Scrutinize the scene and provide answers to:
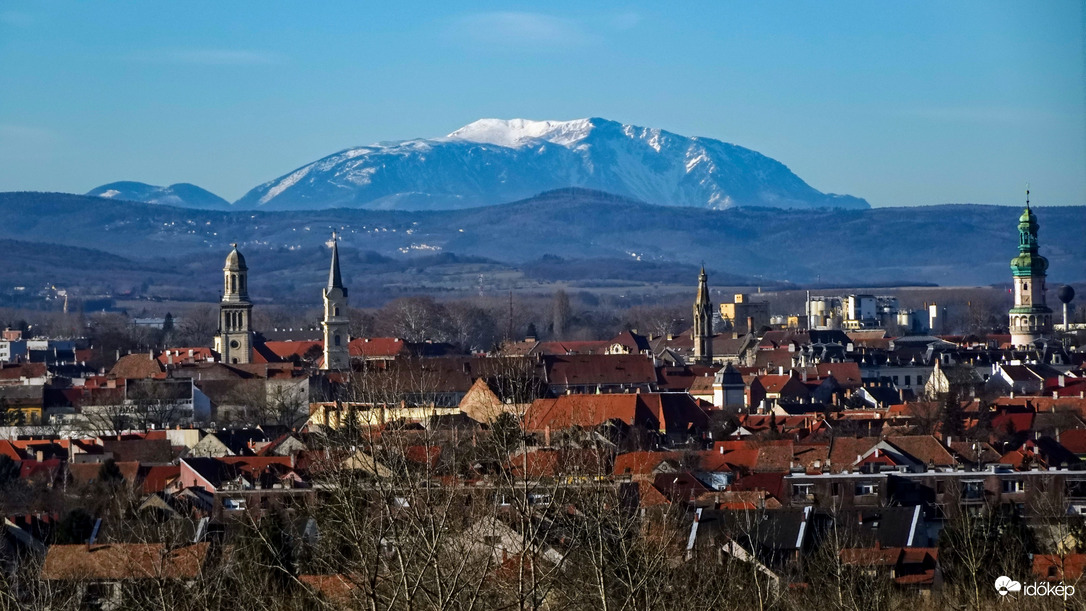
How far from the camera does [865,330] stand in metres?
143

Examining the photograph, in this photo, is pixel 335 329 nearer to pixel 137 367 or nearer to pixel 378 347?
pixel 137 367

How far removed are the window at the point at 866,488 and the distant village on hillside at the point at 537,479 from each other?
0.06 metres

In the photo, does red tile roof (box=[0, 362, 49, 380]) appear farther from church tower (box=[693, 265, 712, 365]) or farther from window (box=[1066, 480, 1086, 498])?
window (box=[1066, 480, 1086, 498])

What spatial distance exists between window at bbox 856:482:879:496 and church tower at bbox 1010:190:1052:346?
8440cm

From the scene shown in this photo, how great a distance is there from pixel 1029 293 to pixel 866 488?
3587 inches

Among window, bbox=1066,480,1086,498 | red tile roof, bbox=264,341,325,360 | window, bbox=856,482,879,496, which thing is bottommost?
red tile roof, bbox=264,341,325,360

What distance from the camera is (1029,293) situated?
132 m

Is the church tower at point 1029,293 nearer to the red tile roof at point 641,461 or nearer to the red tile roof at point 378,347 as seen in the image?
the red tile roof at point 378,347

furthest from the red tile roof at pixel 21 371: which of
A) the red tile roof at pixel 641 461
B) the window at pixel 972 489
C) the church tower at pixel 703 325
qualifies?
the window at pixel 972 489

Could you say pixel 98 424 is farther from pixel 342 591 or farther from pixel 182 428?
pixel 342 591

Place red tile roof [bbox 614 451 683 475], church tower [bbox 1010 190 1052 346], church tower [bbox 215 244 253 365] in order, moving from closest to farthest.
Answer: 1. red tile roof [bbox 614 451 683 475]
2. church tower [bbox 215 244 253 365]
3. church tower [bbox 1010 190 1052 346]

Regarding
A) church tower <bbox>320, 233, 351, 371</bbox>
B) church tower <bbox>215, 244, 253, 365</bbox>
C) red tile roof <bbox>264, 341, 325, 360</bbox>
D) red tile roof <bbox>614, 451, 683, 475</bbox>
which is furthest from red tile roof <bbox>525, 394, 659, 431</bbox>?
red tile roof <bbox>264, 341, 325, 360</bbox>

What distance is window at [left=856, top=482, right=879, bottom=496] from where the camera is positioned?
140ft

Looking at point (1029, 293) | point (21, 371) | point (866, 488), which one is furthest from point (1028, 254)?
point (866, 488)
